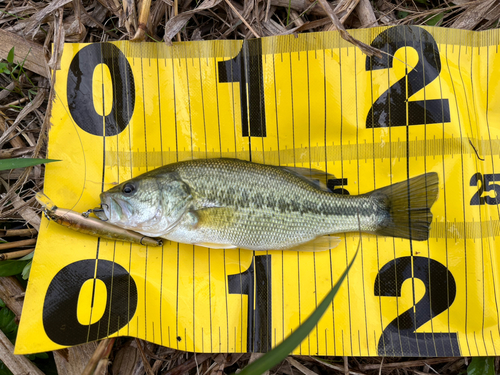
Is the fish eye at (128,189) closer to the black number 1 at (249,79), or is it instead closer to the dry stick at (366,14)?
the black number 1 at (249,79)

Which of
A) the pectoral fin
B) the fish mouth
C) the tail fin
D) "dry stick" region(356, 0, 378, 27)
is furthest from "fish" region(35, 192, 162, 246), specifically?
"dry stick" region(356, 0, 378, 27)

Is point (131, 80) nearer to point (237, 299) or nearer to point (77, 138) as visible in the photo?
point (77, 138)

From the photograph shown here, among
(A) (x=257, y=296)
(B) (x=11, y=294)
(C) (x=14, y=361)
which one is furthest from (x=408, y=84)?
(C) (x=14, y=361)

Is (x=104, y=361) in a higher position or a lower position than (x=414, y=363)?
higher

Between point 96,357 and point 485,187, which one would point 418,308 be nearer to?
point 485,187

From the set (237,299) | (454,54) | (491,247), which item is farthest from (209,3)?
(491,247)

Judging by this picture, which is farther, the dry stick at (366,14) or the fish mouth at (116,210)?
the dry stick at (366,14)

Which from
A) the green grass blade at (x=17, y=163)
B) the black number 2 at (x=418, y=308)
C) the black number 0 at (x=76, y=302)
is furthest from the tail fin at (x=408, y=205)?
the green grass blade at (x=17, y=163)
